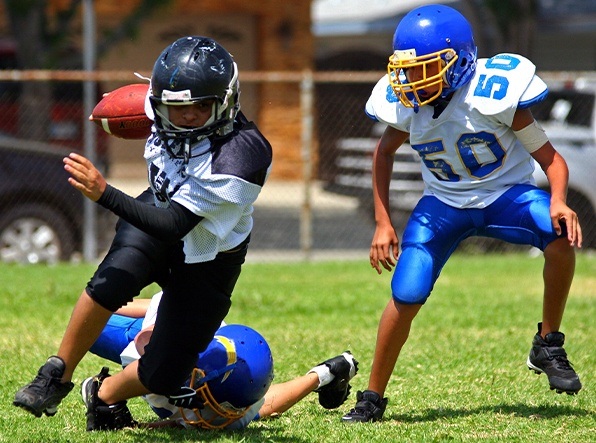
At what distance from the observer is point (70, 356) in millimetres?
3914

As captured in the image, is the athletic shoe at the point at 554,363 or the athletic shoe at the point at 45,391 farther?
the athletic shoe at the point at 554,363

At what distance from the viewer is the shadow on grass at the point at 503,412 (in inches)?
179

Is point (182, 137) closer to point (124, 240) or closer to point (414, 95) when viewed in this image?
point (124, 240)

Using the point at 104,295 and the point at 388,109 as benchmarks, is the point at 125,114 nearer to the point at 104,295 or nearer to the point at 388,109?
the point at 104,295

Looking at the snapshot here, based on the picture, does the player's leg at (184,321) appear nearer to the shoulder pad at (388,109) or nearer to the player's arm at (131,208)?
the player's arm at (131,208)

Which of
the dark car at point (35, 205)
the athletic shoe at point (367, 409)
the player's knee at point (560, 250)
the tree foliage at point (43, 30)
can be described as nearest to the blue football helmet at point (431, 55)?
the player's knee at point (560, 250)

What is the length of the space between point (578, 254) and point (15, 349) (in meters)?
7.08

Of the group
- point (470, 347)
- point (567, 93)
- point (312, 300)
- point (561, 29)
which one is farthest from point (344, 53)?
point (470, 347)

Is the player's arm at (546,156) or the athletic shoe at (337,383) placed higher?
the player's arm at (546,156)

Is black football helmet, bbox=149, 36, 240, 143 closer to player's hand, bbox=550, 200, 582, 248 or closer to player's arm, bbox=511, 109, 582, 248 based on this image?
player's arm, bbox=511, 109, 582, 248

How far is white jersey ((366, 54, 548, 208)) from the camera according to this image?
14.7 feet

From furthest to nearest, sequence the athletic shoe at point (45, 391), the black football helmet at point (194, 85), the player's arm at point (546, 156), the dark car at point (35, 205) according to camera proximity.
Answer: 1. the dark car at point (35, 205)
2. the player's arm at point (546, 156)
3. the black football helmet at point (194, 85)
4. the athletic shoe at point (45, 391)

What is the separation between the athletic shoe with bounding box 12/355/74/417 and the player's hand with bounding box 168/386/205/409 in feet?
1.40

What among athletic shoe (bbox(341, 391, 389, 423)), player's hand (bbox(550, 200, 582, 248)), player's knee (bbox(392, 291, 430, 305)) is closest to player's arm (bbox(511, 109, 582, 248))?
player's hand (bbox(550, 200, 582, 248))
